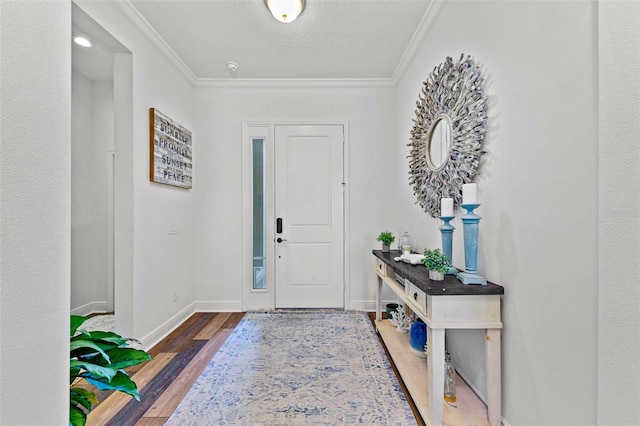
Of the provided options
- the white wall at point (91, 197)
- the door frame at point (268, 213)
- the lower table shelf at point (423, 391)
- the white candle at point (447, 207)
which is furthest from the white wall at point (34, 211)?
the white wall at point (91, 197)

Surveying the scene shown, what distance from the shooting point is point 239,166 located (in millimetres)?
3578

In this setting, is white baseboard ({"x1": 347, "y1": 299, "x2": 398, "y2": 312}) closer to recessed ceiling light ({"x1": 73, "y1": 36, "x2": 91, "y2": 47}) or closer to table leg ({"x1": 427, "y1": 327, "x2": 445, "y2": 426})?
table leg ({"x1": 427, "y1": 327, "x2": 445, "y2": 426})

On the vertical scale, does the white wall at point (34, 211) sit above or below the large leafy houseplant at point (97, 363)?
above

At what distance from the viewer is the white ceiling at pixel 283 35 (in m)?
2.31

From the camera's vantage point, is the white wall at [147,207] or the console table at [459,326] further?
the white wall at [147,207]

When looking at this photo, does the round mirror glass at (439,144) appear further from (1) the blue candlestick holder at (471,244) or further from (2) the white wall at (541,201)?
(1) the blue candlestick holder at (471,244)

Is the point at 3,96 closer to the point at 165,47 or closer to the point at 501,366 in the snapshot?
the point at 501,366

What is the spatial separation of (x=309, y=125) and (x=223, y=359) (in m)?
2.60

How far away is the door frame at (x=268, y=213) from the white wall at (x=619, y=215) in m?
2.69

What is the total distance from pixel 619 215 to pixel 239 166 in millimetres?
3308

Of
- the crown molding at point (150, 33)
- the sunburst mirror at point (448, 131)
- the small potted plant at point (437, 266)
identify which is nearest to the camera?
the small potted plant at point (437, 266)

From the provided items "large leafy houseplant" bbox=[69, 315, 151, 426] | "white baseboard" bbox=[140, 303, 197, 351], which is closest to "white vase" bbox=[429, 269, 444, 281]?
"large leafy houseplant" bbox=[69, 315, 151, 426]

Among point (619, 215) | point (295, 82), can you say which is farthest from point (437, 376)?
point (295, 82)

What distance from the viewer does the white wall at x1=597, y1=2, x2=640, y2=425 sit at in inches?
33.8
